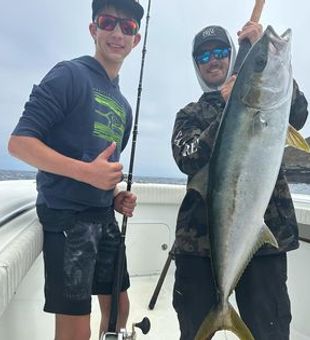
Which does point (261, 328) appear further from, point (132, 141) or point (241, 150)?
point (132, 141)

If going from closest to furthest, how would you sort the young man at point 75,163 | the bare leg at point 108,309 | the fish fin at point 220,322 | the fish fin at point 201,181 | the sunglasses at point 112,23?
1. the young man at point 75,163
2. the fish fin at point 220,322
3. the fish fin at point 201,181
4. the sunglasses at point 112,23
5. the bare leg at point 108,309

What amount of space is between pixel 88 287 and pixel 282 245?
102 centimetres

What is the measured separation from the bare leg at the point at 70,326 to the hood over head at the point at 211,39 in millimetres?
1516

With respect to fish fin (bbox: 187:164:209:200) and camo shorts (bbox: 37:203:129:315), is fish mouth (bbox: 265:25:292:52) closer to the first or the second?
fish fin (bbox: 187:164:209:200)

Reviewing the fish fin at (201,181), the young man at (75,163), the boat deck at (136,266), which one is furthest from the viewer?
the fish fin at (201,181)

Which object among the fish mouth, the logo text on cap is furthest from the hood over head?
the fish mouth

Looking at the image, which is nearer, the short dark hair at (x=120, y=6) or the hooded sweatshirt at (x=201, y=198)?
the hooded sweatshirt at (x=201, y=198)

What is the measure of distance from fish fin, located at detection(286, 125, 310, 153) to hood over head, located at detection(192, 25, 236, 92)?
2.07 ft

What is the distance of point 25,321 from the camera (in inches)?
73.7

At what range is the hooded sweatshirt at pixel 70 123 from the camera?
176 cm

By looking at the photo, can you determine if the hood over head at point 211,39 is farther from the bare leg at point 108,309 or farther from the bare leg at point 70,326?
the bare leg at point 70,326

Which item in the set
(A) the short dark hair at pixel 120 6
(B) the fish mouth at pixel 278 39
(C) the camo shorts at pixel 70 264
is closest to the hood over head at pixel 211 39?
(A) the short dark hair at pixel 120 6

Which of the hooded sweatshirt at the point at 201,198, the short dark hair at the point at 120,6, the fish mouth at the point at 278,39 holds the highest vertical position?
the short dark hair at the point at 120,6

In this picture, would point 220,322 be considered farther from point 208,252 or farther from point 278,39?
point 278,39
